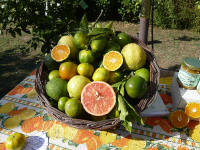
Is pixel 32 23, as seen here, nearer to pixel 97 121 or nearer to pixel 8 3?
pixel 8 3

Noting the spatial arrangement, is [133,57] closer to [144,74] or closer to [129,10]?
[144,74]

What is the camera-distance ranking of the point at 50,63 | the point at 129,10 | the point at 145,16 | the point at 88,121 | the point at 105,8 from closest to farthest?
the point at 88,121 < the point at 50,63 < the point at 145,16 < the point at 129,10 < the point at 105,8

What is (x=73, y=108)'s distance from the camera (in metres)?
0.99

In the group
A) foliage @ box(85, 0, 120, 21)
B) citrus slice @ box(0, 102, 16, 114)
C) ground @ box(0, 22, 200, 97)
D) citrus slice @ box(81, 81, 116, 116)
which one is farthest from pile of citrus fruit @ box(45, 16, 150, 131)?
foliage @ box(85, 0, 120, 21)

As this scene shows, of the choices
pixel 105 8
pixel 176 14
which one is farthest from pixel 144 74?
pixel 105 8

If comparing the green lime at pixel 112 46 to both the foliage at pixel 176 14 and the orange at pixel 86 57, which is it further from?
the foliage at pixel 176 14

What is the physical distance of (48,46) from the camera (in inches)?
64.8

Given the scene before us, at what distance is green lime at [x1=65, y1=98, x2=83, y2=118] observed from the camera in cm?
99

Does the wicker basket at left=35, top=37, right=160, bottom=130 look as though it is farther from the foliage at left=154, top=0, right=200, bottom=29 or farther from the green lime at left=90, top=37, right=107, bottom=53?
the foliage at left=154, top=0, right=200, bottom=29

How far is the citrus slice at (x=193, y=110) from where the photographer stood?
115 centimetres

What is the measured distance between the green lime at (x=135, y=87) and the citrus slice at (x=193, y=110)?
341 millimetres

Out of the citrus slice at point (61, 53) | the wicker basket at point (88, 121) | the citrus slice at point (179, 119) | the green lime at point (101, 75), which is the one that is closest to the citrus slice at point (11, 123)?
the wicker basket at point (88, 121)

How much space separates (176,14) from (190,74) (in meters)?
3.54

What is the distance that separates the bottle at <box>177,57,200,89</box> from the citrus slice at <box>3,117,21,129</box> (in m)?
1.12
